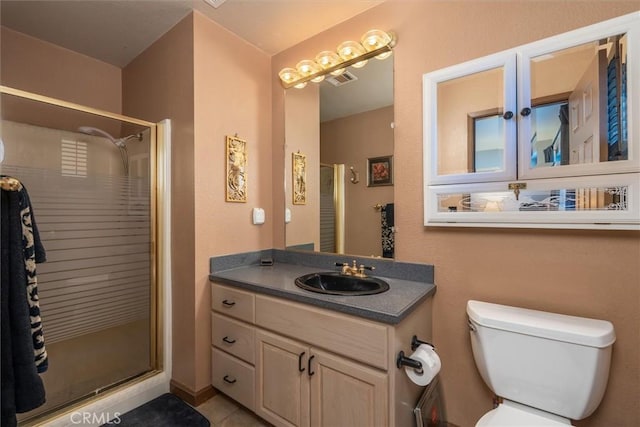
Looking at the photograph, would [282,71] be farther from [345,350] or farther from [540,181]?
[345,350]

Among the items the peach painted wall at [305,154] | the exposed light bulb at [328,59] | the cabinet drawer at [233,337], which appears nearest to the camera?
the cabinet drawer at [233,337]

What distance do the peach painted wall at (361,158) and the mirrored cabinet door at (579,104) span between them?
2.11 feet

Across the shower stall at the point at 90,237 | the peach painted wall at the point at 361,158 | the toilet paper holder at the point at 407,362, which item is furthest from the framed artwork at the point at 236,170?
the toilet paper holder at the point at 407,362

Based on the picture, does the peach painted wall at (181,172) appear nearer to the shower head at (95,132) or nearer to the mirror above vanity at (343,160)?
the shower head at (95,132)

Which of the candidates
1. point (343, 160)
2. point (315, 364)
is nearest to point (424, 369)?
A: point (315, 364)

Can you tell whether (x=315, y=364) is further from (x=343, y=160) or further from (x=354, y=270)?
(x=343, y=160)

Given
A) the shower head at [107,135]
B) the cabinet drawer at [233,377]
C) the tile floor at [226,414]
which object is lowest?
the tile floor at [226,414]

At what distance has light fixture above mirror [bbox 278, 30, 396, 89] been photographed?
1.56 meters

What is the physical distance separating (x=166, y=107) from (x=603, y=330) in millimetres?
2511

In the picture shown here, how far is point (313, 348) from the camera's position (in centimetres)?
125

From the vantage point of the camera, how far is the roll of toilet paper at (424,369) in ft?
3.53

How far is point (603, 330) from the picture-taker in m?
0.99

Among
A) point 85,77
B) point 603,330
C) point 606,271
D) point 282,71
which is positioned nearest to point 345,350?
point 603,330

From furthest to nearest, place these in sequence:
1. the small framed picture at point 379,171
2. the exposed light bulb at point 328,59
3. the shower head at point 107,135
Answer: the shower head at point 107,135 → the exposed light bulb at point 328,59 → the small framed picture at point 379,171
